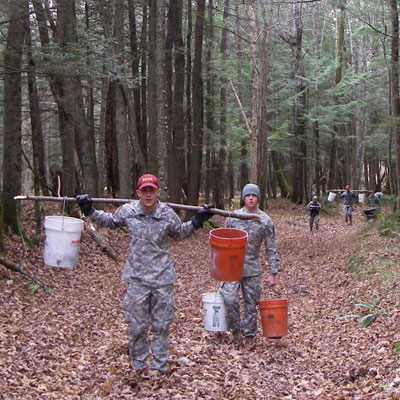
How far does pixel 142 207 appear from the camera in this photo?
5.82m

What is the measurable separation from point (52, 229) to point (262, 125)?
63.7ft

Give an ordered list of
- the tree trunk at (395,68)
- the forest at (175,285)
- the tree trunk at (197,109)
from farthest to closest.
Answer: the tree trunk at (197,109)
the tree trunk at (395,68)
the forest at (175,285)

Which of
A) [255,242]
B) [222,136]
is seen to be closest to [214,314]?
[255,242]

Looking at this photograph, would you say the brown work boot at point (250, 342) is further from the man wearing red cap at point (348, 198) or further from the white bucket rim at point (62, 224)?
the man wearing red cap at point (348, 198)

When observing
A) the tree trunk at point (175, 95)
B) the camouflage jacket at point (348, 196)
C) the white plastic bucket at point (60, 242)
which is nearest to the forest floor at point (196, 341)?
the white plastic bucket at point (60, 242)

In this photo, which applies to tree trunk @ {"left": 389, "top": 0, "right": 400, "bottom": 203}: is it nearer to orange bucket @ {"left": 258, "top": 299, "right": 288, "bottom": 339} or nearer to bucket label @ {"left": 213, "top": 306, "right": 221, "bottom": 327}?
orange bucket @ {"left": 258, "top": 299, "right": 288, "bottom": 339}

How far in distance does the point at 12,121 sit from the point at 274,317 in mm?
7055

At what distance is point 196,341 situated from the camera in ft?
24.3

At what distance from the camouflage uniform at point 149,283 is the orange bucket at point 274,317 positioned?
1791 millimetres

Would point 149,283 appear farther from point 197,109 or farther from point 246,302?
point 197,109

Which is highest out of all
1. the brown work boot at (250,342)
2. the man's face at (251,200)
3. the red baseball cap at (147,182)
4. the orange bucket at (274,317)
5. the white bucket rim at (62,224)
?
the red baseball cap at (147,182)

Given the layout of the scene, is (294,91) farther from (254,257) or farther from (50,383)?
(50,383)

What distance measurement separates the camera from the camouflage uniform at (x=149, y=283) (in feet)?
18.6

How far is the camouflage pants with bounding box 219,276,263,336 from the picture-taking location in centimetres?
693
